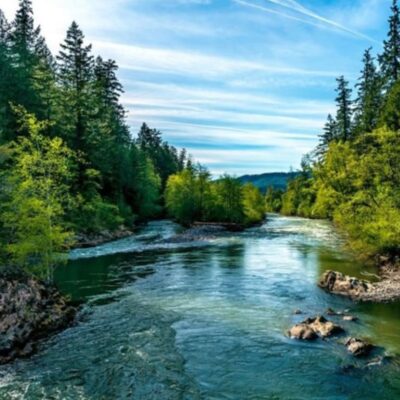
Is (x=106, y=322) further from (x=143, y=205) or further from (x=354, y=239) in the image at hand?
(x=143, y=205)

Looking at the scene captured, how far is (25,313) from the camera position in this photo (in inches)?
637

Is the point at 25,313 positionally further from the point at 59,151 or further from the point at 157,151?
the point at 157,151

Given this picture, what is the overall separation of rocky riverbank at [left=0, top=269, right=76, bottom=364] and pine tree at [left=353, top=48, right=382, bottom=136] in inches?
1882

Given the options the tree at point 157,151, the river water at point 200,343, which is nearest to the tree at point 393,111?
the river water at point 200,343

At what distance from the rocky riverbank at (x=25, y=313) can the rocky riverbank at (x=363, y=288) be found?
13736mm

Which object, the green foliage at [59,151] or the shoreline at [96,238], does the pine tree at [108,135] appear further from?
the shoreline at [96,238]

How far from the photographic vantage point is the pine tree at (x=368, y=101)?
192 feet

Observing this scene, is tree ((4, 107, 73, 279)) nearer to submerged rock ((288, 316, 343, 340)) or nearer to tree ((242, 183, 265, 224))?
submerged rock ((288, 316, 343, 340))

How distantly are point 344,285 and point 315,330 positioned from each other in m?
7.34

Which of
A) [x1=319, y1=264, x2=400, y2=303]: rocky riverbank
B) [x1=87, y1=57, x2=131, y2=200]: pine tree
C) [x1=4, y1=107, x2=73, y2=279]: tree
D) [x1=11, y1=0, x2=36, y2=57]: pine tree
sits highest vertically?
[x1=11, y1=0, x2=36, y2=57]: pine tree

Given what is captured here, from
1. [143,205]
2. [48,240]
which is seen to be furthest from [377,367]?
[143,205]

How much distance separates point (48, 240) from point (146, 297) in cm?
582

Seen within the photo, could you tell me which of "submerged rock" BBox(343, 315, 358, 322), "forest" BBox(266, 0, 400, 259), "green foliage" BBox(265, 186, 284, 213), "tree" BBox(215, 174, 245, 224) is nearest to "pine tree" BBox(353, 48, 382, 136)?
"forest" BBox(266, 0, 400, 259)

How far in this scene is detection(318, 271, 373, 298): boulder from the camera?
72.2 feet
